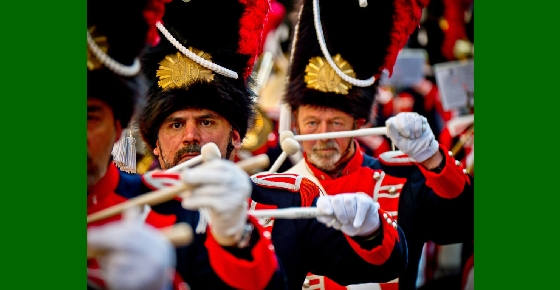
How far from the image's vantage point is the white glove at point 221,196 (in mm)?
2408

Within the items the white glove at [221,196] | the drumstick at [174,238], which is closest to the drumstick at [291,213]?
the white glove at [221,196]

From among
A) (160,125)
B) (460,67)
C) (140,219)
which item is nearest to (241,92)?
(160,125)

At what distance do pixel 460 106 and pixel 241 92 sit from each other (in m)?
1.28

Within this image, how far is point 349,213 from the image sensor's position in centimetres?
289

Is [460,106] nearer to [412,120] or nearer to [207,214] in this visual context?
[412,120]

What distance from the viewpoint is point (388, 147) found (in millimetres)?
4422

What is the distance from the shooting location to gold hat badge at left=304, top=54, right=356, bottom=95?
3.76 metres

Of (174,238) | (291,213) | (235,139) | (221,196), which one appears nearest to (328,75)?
(235,139)

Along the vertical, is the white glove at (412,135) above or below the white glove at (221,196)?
below

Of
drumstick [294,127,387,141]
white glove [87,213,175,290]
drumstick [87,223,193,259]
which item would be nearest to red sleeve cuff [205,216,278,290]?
drumstick [87,223,193,259]

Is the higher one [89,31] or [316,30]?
[89,31]

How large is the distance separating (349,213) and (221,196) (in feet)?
1.93

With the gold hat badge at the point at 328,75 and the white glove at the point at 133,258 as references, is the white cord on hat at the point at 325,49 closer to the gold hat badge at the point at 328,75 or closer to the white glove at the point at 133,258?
the gold hat badge at the point at 328,75

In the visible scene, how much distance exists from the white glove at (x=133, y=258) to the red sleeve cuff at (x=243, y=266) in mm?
267
